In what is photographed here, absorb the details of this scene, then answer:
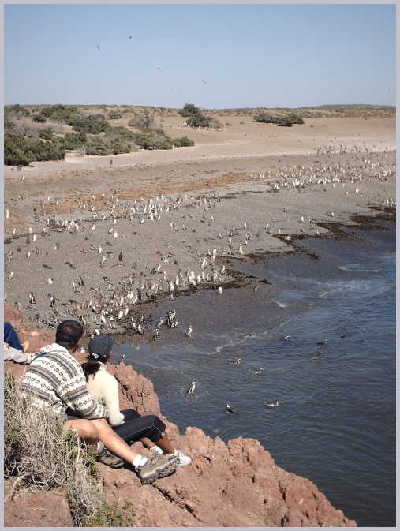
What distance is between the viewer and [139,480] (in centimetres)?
508

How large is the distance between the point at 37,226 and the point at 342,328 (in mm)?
8127

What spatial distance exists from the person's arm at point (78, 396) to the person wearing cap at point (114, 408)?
0.29 metres

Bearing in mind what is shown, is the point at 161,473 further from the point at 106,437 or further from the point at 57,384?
the point at 57,384

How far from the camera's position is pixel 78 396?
16.2 ft

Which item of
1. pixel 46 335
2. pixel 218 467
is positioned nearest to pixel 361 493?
pixel 218 467

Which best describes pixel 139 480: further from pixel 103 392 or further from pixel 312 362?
pixel 312 362

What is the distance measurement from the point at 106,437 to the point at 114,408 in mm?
317

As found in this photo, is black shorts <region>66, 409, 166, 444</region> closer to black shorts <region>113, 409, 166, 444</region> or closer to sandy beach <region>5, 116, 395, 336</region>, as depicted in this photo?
black shorts <region>113, 409, 166, 444</region>

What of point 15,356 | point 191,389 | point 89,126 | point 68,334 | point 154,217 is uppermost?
point 89,126

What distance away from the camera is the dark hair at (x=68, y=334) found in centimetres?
504

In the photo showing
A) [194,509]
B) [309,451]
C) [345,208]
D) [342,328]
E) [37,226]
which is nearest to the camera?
[194,509]

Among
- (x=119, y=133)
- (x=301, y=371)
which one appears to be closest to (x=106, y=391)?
(x=301, y=371)

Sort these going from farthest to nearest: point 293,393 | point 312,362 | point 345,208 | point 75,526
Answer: point 345,208 → point 312,362 → point 293,393 → point 75,526

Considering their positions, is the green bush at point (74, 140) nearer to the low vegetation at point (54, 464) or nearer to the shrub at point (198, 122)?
the shrub at point (198, 122)
